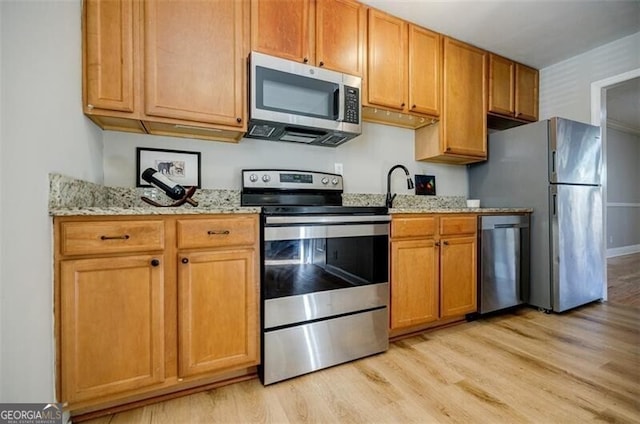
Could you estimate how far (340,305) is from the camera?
64.9 inches

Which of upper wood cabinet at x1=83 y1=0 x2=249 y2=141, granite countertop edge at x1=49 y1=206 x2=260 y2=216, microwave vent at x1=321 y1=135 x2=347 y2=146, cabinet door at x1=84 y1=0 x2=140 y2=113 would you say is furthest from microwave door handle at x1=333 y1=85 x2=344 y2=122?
cabinet door at x1=84 y1=0 x2=140 y2=113

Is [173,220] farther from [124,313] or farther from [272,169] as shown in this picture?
[272,169]

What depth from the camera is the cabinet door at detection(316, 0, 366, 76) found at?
6.19 ft

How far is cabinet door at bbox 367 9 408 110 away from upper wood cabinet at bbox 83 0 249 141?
875mm

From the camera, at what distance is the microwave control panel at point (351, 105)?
6.18 ft

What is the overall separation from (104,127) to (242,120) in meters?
0.77

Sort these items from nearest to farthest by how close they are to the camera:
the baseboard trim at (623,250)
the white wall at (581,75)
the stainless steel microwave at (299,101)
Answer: the stainless steel microwave at (299,101) < the white wall at (581,75) < the baseboard trim at (623,250)

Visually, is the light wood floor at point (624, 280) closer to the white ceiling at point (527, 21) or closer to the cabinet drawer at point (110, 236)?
the white ceiling at point (527, 21)

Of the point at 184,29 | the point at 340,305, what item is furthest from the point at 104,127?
the point at 340,305

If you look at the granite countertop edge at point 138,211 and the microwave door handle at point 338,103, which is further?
the microwave door handle at point 338,103

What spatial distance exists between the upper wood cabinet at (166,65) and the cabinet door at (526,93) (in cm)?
261

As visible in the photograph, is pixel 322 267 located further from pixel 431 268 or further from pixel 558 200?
pixel 558 200

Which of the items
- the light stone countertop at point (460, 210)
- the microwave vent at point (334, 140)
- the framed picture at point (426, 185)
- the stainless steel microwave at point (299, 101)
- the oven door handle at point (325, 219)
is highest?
the stainless steel microwave at point (299, 101)
